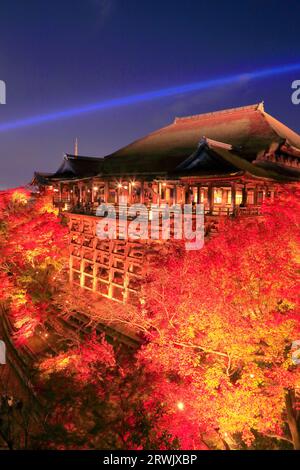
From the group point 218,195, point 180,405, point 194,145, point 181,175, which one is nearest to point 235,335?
point 180,405

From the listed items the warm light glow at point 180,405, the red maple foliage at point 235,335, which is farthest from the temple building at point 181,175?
the warm light glow at point 180,405

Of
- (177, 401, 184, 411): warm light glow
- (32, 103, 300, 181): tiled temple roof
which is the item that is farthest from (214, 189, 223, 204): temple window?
(177, 401, 184, 411): warm light glow

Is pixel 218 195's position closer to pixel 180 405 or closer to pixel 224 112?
pixel 224 112

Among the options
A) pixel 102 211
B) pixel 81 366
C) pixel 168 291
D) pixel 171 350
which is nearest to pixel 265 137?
pixel 102 211

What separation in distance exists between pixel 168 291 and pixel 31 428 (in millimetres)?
6993

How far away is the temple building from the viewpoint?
16.5 metres

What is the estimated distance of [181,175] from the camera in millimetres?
16906

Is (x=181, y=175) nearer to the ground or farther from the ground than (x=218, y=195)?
farther from the ground

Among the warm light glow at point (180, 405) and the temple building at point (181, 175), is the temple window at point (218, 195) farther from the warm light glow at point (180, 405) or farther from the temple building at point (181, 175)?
the warm light glow at point (180, 405)

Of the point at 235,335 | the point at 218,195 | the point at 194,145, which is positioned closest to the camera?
the point at 235,335

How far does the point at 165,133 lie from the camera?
99.9 ft

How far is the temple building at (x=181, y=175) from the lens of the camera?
16.5m

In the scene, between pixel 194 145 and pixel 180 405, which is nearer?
pixel 180 405
